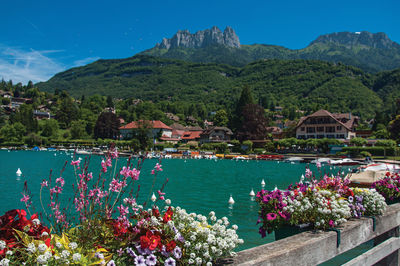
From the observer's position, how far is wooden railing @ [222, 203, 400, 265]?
276cm

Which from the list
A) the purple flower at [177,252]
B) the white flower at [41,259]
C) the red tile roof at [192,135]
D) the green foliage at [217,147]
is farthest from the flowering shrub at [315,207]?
the red tile roof at [192,135]

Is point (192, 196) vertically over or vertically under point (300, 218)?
under

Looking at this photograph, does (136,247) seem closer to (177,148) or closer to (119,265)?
(119,265)

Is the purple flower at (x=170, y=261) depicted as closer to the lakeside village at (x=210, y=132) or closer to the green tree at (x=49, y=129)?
the lakeside village at (x=210, y=132)

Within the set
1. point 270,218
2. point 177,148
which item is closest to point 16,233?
point 270,218

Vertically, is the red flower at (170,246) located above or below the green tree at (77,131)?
below

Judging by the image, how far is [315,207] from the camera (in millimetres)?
4254

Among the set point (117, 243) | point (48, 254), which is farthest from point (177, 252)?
point (48, 254)

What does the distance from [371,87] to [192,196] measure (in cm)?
18959

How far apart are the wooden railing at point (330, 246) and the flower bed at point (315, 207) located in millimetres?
144

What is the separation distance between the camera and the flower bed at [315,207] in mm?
3900

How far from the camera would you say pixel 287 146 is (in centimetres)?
8131

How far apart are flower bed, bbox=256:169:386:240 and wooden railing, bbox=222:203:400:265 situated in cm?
14

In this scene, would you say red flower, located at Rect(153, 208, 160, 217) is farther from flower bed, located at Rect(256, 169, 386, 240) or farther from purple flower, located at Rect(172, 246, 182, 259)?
flower bed, located at Rect(256, 169, 386, 240)
